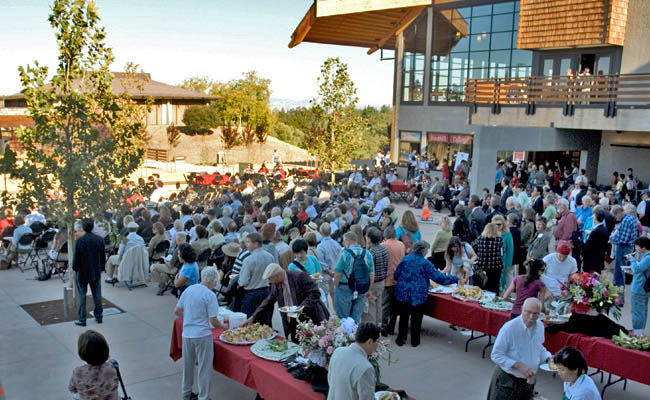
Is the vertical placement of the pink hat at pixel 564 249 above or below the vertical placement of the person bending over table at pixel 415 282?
above

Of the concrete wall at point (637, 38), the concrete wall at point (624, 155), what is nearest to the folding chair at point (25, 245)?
the concrete wall at point (624, 155)

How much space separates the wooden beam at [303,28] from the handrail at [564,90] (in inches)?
345

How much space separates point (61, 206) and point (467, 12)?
26.4m

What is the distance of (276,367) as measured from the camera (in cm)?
564

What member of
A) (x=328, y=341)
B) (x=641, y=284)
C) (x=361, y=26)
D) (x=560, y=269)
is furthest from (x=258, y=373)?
(x=361, y=26)

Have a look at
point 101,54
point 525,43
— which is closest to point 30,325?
point 101,54

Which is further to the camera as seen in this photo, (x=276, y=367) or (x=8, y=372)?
(x=8, y=372)

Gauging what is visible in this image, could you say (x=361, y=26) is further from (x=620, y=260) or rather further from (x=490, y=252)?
(x=490, y=252)

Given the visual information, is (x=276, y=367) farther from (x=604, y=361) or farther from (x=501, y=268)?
(x=501, y=268)

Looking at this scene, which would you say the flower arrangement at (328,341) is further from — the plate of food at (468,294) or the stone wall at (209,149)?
the stone wall at (209,149)

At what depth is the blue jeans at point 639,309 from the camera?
834cm

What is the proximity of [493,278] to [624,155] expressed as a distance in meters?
17.5

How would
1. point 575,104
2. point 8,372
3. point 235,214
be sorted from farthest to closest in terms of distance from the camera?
point 575,104 → point 235,214 → point 8,372

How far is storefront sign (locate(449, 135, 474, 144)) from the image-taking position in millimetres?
30514
